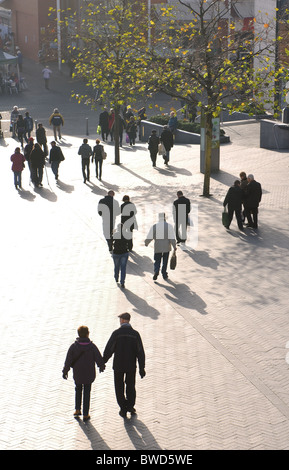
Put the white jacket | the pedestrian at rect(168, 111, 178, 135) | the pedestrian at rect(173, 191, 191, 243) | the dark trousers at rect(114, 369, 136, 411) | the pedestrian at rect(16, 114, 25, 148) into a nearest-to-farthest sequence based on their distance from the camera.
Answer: the dark trousers at rect(114, 369, 136, 411)
the white jacket
the pedestrian at rect(173, 191, 191, 243)
the pedestrian at rect(16, 114, 25, 148)
the pedestrian at rect(168, 111, 178, 135)

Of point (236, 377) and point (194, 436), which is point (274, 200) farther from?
point (194, 436)

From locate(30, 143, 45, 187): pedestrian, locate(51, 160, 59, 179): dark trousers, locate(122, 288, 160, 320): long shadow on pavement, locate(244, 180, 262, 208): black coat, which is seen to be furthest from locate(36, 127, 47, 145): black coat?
locate(122, 288, 160, 320): long shadow on pavement

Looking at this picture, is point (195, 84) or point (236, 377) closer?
point (236, 377)

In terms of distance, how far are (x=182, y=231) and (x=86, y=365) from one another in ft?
29.3

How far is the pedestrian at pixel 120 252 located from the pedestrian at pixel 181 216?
303 centimetres

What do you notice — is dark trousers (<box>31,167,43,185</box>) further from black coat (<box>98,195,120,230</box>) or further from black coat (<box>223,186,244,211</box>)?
black coat (<box>223,186,244,211</box>)

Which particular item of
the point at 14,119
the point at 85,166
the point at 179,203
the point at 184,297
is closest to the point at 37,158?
the point at 85,166

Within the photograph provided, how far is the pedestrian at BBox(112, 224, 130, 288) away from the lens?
15327mm

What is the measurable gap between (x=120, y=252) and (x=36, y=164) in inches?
419

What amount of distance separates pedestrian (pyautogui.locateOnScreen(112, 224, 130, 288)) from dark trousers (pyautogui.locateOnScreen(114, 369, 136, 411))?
5205 mm

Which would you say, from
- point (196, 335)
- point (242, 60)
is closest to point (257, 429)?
point (196, 335)

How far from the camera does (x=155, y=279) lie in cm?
1630

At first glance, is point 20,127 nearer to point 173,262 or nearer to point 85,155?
point 85,155

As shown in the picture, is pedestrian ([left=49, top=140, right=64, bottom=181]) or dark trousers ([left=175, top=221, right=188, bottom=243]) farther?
pedestrian ([left=49, top=140, right=64, bottom=181])
